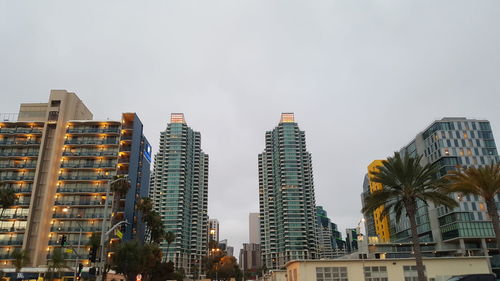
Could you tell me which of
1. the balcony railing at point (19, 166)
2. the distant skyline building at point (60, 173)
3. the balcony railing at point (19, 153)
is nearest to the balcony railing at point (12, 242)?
the distant skyline building at point (60, 173)

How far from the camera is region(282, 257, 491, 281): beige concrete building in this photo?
4012 centimetres

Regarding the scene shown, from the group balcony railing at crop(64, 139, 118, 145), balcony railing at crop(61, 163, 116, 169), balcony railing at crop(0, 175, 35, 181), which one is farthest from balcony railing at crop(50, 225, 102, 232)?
balcony railing at crop(64, 139, 118, 145)

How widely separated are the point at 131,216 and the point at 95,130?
79.9ft

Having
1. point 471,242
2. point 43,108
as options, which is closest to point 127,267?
point 43,108

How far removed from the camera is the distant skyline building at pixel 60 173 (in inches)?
3253

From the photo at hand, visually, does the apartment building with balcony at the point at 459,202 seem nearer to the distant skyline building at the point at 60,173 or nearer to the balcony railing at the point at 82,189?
the distant skyline building at the point at 60,173

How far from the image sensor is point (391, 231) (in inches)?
6220

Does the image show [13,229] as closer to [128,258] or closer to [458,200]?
[128,258]

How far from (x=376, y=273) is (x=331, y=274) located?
200 inches

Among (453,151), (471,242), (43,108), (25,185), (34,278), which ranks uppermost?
(43,108)

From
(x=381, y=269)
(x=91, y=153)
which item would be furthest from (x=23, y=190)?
(x=381, y=269)

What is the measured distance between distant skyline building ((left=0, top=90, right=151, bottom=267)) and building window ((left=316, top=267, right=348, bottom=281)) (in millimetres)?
60245

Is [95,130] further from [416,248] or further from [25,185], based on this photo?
[416,248]

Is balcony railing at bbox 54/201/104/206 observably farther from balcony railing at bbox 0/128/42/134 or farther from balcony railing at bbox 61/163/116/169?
balcony railing at bbox 0/128/42/134
